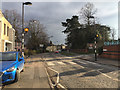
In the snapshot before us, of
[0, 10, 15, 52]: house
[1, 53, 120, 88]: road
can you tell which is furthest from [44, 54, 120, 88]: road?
[0, 10, 15, 52]: house

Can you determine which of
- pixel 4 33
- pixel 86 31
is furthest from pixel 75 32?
pixel 4 33

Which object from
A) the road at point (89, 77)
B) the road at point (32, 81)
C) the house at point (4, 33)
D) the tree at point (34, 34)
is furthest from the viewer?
the tree at point (34, 34)

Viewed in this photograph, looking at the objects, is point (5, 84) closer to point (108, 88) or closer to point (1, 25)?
point (108, 88)

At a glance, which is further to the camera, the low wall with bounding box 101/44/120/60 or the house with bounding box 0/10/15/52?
the house with bounding box 0/10/15/52

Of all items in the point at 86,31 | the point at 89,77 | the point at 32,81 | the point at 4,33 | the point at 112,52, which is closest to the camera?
the point at 32,81

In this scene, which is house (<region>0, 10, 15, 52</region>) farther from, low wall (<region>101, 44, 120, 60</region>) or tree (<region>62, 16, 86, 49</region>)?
tree (<region>62, 16, 86, 49</region>)

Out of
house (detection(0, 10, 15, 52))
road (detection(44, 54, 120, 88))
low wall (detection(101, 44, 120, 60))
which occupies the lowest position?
road (detection(44, 54, 120, 88))

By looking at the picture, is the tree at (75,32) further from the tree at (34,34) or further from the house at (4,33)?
the house at (4,33)

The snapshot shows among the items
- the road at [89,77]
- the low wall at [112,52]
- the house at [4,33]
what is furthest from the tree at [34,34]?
the road at [89,77]

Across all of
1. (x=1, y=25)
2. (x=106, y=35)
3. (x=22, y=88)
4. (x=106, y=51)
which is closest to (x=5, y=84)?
(x=22, y=88)

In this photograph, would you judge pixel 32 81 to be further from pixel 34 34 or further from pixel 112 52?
pixel 34 34

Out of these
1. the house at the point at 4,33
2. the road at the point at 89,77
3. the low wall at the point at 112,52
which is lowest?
the road at the point at 89,77

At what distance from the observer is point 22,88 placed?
5.23 m

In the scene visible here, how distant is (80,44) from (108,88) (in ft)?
137
